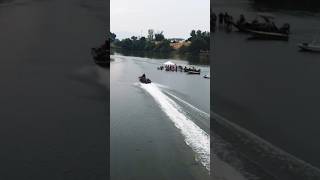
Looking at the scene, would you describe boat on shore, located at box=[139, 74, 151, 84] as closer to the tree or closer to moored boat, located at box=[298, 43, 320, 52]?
the tree

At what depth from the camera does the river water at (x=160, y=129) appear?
6.53m

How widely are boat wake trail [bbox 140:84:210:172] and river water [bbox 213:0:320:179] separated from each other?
1.21ft

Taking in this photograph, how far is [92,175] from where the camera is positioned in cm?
607

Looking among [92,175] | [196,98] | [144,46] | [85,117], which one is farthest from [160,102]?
[144,46]

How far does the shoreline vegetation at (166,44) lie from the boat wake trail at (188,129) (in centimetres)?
196

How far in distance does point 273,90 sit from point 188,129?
2.11m

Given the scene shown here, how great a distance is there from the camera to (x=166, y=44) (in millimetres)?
13438

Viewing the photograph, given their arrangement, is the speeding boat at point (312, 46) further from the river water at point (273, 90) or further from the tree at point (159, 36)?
the tree at point (159, 36)

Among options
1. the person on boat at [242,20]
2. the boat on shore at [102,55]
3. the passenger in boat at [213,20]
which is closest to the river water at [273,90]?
the person on boat at [242,20]

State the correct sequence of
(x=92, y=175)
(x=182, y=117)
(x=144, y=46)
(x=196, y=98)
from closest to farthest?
(x=92, y=175), (x=182, y=117), (x=196, y=98), (x=144, y=46)

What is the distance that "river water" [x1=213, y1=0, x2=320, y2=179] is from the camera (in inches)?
252

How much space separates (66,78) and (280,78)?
4363mm

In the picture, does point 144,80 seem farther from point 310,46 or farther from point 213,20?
point 310,46

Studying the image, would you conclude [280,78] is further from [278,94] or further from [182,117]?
[182,117]
